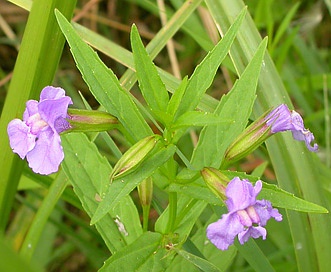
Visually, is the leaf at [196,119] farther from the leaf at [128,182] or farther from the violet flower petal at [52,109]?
the violet flower petal at [52,109]

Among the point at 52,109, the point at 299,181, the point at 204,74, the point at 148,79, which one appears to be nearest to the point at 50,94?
the point at 52,109

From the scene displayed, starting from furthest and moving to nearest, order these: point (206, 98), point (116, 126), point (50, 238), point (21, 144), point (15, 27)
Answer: point (15, 27)
point (50, 238)
point (206, 98)
point (116, 126)
point (21, 144)

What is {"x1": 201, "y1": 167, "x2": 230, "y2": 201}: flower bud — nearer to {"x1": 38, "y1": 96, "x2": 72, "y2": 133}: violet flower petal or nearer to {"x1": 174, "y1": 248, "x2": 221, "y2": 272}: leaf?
{"x1": 174, "y1": 248, "x2": 221, "y2": 272}: leaf

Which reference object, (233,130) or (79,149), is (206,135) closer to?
(233,130)

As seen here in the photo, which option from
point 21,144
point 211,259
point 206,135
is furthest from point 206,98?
point 21,144

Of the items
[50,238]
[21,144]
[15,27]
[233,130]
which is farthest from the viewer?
[15,27]

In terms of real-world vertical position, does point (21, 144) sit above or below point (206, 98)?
below

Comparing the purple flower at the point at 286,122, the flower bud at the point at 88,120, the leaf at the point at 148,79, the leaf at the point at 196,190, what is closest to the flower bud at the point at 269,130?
the purple flower at the point at 286,122

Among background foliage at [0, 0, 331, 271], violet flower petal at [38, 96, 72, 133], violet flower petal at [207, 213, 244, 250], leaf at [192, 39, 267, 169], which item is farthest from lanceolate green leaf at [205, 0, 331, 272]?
violet flower petal at [38, 96, 72, 133]
